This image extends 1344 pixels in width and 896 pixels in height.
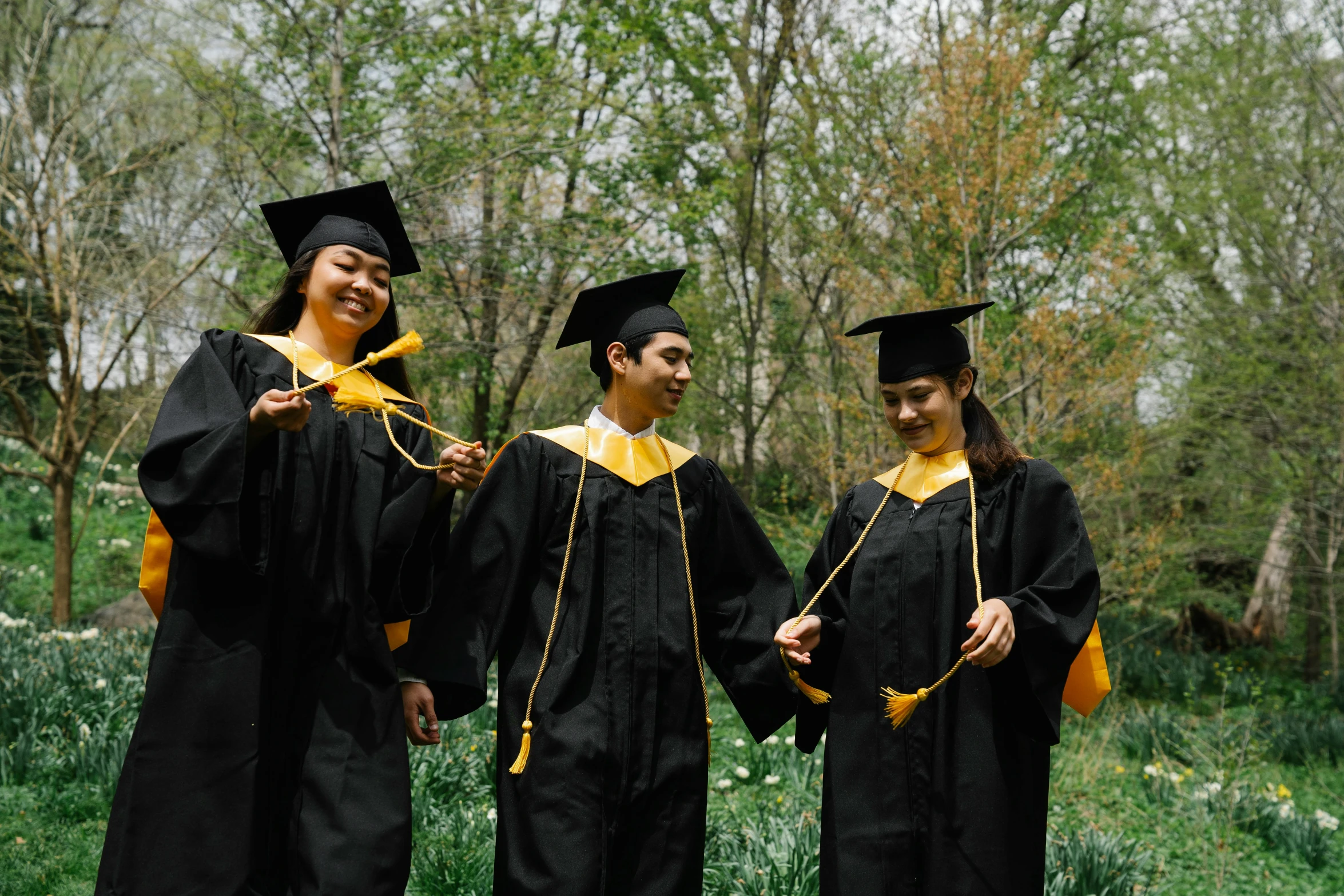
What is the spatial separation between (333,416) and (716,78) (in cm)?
915

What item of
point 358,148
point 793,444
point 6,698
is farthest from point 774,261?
point 6,698

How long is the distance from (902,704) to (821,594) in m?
0.51

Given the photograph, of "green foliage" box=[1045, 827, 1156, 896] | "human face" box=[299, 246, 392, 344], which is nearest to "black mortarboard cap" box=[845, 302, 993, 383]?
"human face" box=[299, 246, 392, 344]

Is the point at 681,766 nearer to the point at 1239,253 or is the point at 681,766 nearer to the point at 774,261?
the point at 1239,253

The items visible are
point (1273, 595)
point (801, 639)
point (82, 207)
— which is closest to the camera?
point (801, 639)

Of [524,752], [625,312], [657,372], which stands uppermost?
[625,312]

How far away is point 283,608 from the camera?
252 centimetres

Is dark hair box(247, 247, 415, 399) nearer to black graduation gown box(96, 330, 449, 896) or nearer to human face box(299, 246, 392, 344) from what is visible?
human face box(299, 246, 392, 344)

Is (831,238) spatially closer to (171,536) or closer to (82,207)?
(82,207)

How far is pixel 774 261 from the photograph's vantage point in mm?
12883

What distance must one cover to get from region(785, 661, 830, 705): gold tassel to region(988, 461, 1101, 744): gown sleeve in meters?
0.46

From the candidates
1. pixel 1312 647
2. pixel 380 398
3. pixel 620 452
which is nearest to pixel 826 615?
pixel 620 452

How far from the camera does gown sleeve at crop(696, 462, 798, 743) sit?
2.99 m

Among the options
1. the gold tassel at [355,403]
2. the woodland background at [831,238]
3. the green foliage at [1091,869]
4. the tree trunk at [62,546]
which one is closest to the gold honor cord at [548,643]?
the gold tassel at [355,403]
